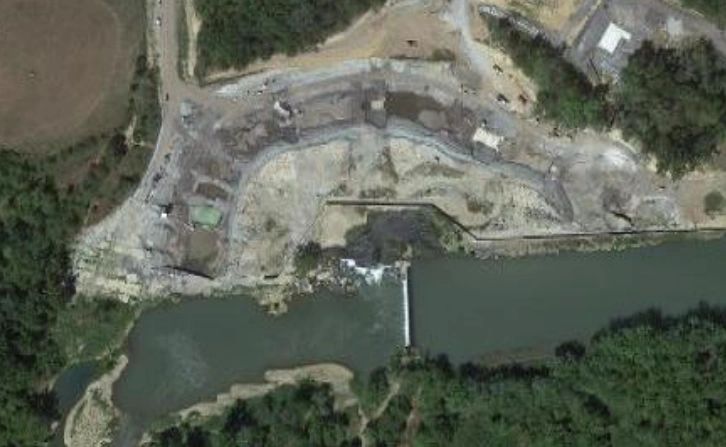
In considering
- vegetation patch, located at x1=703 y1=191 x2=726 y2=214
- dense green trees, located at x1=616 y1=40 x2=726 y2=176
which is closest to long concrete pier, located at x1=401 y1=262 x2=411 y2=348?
dense green trees, located at x1=616 y1=40 x2=726 y2=176

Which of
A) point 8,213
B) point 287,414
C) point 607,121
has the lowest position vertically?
point 287,414

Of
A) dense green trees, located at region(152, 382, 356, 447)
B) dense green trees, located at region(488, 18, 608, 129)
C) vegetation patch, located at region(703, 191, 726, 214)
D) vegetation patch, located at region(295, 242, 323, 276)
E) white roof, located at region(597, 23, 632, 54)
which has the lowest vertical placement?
dense green trees, located at region(152, 382, 356, 447)

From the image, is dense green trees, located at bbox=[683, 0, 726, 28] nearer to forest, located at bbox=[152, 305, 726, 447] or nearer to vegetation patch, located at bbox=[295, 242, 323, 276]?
forest, located at bbox=[152, 305, 726, 447]

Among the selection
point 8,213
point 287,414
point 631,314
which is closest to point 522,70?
point 631,314

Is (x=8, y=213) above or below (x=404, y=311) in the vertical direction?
above

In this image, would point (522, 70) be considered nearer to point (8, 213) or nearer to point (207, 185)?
point (207, 185)

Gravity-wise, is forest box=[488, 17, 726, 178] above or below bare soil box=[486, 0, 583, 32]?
below
